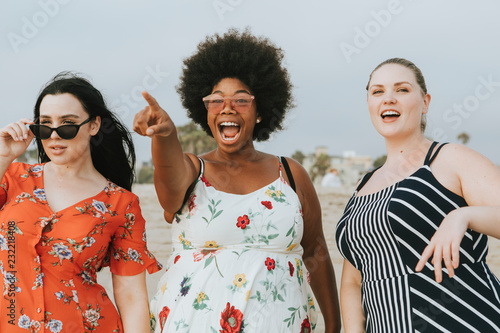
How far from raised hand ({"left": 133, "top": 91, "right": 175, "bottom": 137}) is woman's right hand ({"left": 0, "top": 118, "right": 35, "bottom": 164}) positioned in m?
0.71

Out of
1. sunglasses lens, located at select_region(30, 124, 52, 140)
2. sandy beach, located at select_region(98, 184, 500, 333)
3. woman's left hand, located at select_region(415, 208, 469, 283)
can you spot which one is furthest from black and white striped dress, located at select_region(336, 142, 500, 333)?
sandy beach, located at select_region(98, 184, 500, 333)

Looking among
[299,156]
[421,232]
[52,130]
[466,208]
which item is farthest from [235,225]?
[299,156]

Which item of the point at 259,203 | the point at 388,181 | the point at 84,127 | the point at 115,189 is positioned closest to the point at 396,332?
the point at 388,181

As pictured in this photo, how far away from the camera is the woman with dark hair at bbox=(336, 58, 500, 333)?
2525mm

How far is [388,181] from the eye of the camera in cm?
296

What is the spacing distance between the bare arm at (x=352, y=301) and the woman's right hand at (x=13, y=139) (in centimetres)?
192

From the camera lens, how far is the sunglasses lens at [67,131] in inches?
119

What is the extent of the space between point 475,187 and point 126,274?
77.0 inches

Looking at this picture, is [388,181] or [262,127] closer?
[388,181]

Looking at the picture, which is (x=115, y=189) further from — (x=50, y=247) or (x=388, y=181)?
(x=388, y=181)

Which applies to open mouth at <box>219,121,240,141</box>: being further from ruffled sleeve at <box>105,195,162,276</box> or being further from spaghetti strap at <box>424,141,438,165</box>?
spaghetti strap at <box>424,141,438,165</box>

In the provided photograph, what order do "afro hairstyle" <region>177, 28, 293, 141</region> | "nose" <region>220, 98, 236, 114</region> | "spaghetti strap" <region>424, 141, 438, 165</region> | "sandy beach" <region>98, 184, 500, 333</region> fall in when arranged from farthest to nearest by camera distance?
"sandy beach" <region>98, 184, 500, 333</region>
"afro hairstyle" <region>177, 28, 293, 141</region>
"nose" <region>220, 98, 236, 114</region>
"spaghetti strap" <region>424, 141, 438, 165</region>

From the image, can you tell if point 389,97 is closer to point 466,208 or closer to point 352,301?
point 466,208

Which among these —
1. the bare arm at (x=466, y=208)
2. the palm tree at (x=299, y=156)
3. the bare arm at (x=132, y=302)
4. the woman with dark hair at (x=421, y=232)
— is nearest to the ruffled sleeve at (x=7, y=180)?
the bare arm at (x=132, y=302)
